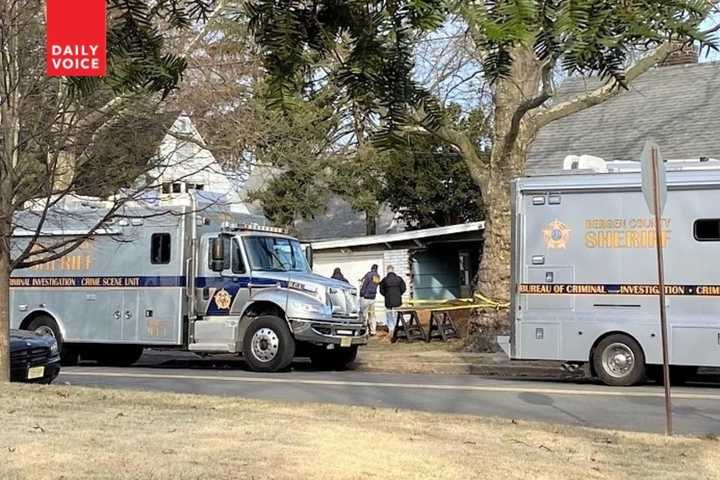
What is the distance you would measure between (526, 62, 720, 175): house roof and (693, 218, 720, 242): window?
306 inches

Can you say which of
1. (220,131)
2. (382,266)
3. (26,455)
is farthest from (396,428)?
(382,266)

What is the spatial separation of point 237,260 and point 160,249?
1.70 metres

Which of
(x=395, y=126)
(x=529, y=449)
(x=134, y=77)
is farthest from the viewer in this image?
(x=529, y=449)

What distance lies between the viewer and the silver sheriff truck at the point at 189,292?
16.4 metres

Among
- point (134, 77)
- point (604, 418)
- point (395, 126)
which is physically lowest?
point (604, 418)

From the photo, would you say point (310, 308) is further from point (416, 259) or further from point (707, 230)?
point (416, 259)

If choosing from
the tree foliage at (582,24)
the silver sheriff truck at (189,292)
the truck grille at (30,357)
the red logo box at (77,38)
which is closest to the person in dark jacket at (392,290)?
the silver sheriff truck at (189,292)

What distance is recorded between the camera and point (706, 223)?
1373cm

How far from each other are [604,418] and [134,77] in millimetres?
9367

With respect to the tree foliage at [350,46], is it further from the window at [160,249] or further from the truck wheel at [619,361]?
the window at [160,249]

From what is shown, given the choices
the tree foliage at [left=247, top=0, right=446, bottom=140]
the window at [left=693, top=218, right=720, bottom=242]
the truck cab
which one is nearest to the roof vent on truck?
the truck cab

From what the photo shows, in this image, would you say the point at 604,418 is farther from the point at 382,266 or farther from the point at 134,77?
the point at 382,266

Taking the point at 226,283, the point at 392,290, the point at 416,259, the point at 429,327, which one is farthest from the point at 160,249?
the point at 416,259

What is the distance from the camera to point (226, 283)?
1692cm
